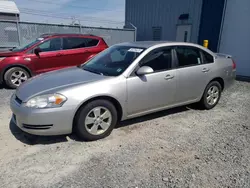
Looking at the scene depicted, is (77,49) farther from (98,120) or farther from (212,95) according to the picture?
(212,95)

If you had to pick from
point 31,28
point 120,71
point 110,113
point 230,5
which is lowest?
point 110,113

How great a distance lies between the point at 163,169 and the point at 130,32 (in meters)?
11.6

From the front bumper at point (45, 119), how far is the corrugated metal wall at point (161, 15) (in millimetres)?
9895

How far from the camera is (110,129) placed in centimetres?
340

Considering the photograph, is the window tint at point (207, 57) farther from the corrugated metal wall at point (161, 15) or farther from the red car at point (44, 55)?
the corrugated metal wall at point (161, 15)

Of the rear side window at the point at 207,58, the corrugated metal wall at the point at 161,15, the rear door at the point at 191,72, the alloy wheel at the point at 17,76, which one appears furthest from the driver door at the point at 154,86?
the corrugated metal wall at the point at 161,15

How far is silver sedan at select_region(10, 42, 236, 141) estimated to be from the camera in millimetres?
2969

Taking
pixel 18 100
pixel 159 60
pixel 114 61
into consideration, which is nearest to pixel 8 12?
pixel 114 61

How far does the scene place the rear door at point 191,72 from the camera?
4.05 metres

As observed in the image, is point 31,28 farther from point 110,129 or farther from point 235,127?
point 235,127

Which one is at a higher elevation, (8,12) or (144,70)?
(8,12)

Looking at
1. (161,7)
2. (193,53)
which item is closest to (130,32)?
→ (161,7)

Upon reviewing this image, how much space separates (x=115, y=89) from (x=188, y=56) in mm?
1861

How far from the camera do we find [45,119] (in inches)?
114
